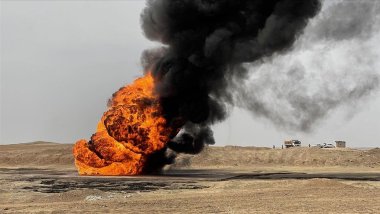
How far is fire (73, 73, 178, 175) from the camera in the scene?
47344mm

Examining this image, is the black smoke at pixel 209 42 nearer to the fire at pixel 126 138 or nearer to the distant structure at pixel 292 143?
the fire at pixel 126 138

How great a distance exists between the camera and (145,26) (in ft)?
165

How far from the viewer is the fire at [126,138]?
4734 centimetres

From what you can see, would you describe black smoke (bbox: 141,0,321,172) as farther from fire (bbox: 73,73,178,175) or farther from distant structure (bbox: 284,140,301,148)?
distant structure (bbox: 284,140,301,148)

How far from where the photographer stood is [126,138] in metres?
47.2

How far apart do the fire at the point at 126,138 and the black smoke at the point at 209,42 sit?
5.75 ft

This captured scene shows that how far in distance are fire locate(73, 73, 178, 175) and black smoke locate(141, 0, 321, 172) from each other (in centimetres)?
175

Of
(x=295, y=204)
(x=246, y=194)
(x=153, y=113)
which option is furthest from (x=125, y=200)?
(x=153, y=113)

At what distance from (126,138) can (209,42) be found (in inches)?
523

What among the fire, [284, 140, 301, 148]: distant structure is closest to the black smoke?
the fire

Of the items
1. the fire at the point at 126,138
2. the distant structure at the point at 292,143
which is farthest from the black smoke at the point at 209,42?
the distant structure at the point at 292,143

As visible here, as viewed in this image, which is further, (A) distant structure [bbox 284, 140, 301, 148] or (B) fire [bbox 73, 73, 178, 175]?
(A) distant structure [bbox 284, 140, 301, 148]

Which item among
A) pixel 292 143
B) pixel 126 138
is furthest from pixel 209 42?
pixel 292 143

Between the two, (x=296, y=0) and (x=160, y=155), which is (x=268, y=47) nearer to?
(x=296, y=0)
